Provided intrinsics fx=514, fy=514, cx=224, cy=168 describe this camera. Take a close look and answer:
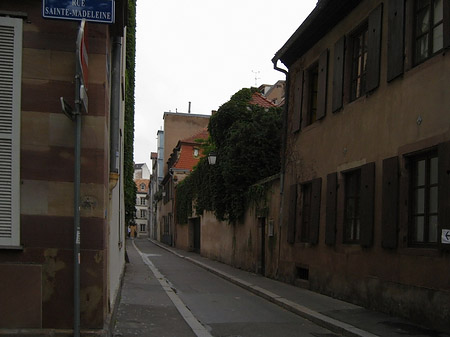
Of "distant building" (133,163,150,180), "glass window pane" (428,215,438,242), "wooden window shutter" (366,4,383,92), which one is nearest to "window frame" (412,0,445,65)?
"wooden window shutter" (366,4,383,92)

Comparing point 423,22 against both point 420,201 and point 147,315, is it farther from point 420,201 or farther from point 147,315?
point 147,315

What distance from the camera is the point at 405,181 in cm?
863

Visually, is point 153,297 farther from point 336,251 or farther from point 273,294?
point 336,251

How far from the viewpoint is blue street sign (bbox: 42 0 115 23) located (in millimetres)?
4617

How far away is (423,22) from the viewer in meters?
8.53

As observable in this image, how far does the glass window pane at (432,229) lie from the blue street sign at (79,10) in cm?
575

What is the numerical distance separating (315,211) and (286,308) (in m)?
2.82

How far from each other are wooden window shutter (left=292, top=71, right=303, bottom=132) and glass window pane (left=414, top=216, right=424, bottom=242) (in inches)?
234

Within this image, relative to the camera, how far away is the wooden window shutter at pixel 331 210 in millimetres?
11289

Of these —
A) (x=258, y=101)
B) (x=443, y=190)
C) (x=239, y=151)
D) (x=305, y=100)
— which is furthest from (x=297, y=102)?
(x=258, y=101)

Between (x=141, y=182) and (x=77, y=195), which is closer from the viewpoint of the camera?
(x=77, y=195)

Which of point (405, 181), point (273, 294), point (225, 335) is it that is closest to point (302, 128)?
point (273, 294)

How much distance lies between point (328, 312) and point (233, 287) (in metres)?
5.55

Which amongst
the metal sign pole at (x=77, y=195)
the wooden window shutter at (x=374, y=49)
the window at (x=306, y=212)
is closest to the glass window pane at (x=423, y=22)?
the wooden window shutter at (x=374, y=49)
